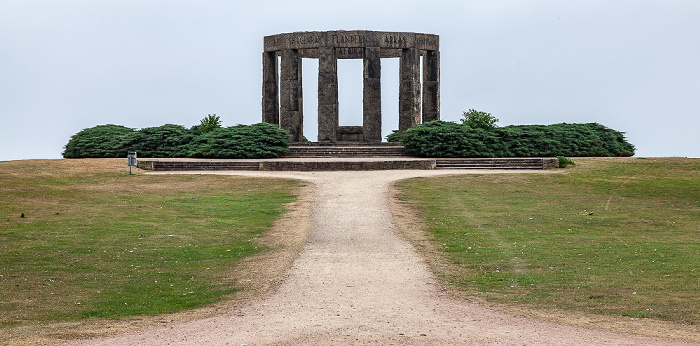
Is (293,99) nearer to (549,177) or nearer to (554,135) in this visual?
(554,135)

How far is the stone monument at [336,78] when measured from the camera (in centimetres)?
4172

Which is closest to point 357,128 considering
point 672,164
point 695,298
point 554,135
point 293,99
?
point 293,99

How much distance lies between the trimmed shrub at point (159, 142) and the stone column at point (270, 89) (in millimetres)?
5864

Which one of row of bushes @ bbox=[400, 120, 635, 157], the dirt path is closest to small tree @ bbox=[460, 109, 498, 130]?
row of bushes @ bbox=[400, 120, 635, 157]

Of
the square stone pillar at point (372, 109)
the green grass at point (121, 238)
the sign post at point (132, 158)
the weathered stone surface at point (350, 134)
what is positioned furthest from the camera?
the weathered stone surface at point (350, 134)

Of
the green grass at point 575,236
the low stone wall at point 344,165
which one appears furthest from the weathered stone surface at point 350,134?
the green grass at point 575,236

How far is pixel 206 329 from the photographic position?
991cm

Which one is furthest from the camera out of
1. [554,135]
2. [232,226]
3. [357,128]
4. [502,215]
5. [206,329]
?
[357,128]

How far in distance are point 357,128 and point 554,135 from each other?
14249 millimetres

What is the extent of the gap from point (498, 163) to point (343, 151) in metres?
7.90

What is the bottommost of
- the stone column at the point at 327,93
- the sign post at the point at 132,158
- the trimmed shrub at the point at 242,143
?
the sign post at the point at 132,158

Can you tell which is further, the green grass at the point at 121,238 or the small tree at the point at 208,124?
the small tree at the point at 208,124

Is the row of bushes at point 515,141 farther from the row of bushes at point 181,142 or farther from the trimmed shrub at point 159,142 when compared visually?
the trimmed shrub at point 159,142

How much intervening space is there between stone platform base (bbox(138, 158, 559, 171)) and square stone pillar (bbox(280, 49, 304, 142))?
9.45 metres
